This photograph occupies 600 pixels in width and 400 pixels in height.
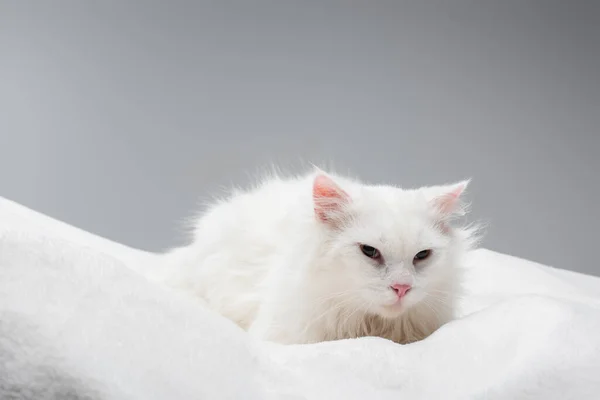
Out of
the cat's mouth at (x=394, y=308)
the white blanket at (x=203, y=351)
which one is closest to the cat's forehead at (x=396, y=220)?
the cat's mouth at (x=394, y=308)

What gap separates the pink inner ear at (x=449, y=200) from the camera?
1.39 metres

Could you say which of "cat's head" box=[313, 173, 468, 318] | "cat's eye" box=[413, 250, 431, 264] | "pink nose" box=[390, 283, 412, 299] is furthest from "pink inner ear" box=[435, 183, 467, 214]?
"pink nose" box=[390, 283, 412, 299]

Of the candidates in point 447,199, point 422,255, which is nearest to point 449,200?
point 447,199

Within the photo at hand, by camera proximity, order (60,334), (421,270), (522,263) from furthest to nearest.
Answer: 1. (522,263)
2. (421,270)
3. (60,334)

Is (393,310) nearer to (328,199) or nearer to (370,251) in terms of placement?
(370,251)

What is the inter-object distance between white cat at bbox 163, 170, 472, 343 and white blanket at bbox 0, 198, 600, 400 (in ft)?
0.55

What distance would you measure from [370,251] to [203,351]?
501 millimetres

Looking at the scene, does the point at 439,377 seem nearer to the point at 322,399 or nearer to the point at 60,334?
the point at 322,399

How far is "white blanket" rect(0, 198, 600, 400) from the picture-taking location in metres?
0.77

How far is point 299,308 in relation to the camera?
1367 millimetres

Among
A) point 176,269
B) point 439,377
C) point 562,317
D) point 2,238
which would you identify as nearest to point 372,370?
point 439,377

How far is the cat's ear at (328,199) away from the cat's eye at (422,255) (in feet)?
0.57

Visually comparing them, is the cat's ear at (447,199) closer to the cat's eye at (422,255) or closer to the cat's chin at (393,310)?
the cat's eye at (422,255)

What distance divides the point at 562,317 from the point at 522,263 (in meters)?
1.24
